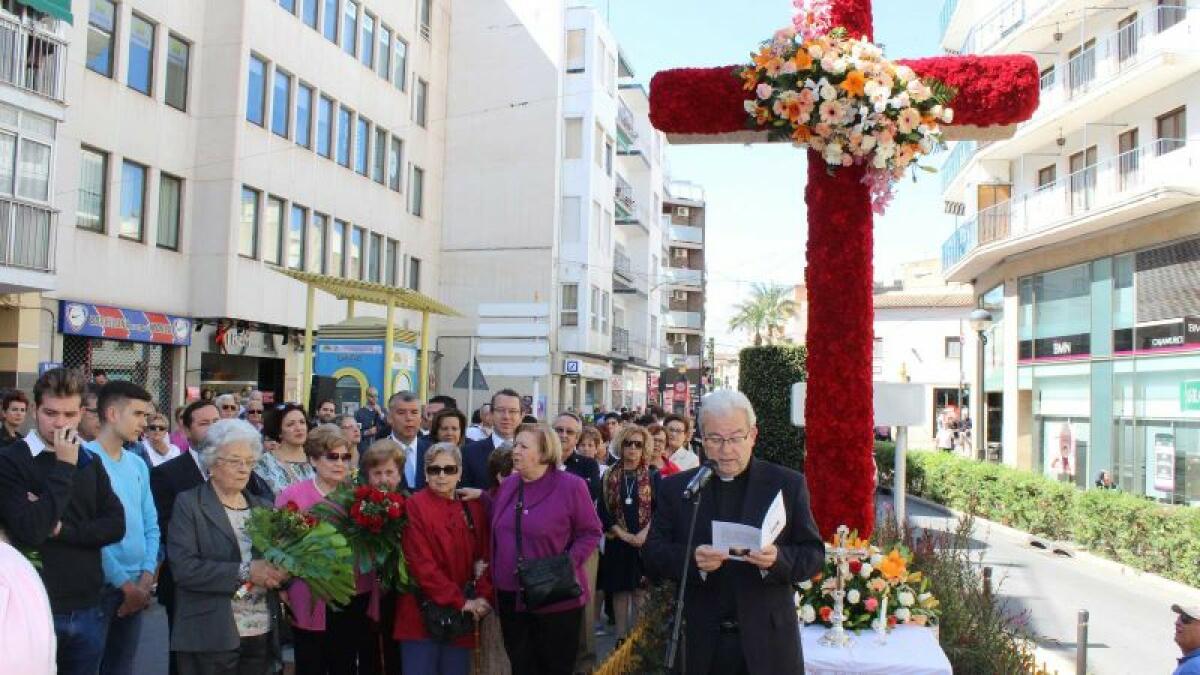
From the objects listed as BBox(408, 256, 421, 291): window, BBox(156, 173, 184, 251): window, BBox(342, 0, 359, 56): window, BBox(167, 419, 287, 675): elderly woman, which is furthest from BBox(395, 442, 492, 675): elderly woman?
BBox(408, 256, 421, 291): window

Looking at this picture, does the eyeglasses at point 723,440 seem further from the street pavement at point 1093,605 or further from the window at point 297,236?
the window at point 297,236

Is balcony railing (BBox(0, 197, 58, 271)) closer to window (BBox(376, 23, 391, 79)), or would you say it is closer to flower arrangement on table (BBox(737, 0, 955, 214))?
window (BBox(376, 23, 391, 79))

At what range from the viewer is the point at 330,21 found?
30203 mm

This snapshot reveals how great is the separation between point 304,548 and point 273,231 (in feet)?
77.7

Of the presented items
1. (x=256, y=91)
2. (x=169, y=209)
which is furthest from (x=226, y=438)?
(x=256, y=91)

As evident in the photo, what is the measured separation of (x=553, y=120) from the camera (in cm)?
4184

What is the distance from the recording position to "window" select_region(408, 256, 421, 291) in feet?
124

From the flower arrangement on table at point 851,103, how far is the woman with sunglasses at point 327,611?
338cm

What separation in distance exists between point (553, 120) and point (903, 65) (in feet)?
120

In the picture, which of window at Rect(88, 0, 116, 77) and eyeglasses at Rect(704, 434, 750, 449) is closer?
eyeglasses at Rect(704, 434, 750, 449)

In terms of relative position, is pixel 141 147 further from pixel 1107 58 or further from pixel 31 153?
pixel 1107 58

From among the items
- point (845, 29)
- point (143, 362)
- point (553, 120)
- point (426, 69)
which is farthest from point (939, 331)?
point (845, 29)

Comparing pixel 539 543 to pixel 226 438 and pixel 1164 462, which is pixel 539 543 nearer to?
pixel 226 438

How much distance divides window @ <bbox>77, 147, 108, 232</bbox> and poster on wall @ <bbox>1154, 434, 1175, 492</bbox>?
2294 cm
